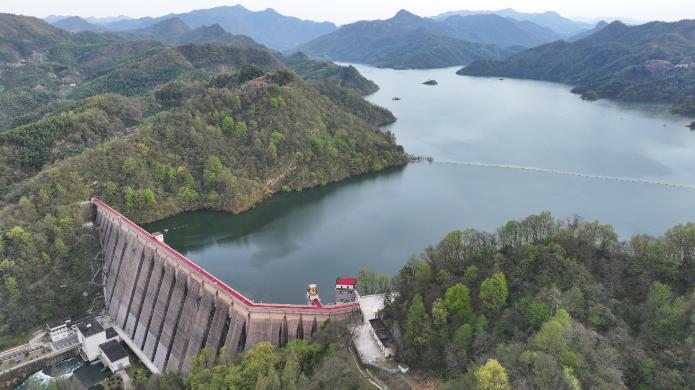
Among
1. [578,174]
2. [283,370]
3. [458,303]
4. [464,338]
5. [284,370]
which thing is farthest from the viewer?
[578,174]

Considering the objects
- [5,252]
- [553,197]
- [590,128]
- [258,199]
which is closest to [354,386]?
[5,252]

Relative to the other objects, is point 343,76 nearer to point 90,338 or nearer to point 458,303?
point 90,338

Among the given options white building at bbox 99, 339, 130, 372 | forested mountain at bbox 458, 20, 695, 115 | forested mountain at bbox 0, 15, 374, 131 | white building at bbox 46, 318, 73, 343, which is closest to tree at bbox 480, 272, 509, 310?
white building at bbox 99, 339, 130, 372

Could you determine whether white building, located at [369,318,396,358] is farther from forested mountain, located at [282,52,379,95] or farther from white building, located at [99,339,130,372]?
forested mountain, located at [282,52,379,95]

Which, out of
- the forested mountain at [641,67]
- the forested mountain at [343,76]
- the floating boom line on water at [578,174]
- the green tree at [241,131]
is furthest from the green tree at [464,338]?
the forested mountain at [343,76]

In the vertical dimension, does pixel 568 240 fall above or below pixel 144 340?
above

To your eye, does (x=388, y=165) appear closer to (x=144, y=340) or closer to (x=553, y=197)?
(x=553, y=197)

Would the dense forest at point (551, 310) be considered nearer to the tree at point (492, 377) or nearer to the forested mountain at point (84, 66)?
the tree at point (492, 377)

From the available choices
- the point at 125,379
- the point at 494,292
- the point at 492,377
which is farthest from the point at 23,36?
the point at 492,377
